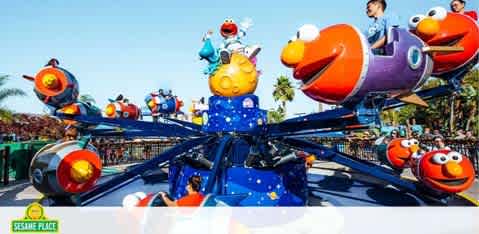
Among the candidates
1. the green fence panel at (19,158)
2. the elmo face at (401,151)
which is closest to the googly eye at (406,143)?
the elmo face at (401,151)

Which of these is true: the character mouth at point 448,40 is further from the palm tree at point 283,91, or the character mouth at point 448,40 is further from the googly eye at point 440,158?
the palm tree at point 283,91

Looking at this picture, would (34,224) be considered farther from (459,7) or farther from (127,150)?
(127,150)

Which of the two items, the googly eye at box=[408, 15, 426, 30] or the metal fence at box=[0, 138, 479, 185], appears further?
the metal fence at box=[0, 138, 479, 185]

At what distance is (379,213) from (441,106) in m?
28.3

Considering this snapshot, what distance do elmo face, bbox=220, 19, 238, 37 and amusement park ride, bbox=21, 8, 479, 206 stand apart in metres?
0.02

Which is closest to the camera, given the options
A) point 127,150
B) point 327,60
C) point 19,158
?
point 327,60

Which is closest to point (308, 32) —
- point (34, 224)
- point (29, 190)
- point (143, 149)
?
point (34, 224)

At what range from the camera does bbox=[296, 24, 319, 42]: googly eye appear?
3045 millimetres

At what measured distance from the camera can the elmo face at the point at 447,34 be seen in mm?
3516

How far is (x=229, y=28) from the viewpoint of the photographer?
5840mm

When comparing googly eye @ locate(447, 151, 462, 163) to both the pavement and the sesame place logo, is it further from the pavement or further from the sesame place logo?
the sesame place logo

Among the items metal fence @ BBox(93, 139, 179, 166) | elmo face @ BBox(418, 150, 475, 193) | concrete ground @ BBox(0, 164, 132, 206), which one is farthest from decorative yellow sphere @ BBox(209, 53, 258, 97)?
metal fence @ BBox(93, 139, 179, 166)

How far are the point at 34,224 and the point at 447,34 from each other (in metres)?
5.00

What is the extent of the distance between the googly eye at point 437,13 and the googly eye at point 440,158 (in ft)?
7.46
